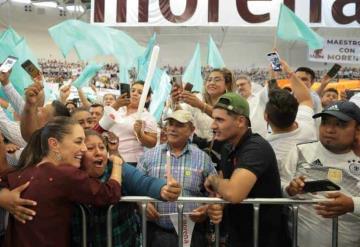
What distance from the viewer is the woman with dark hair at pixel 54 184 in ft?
7.73

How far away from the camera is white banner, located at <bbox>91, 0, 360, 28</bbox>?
6.69 m

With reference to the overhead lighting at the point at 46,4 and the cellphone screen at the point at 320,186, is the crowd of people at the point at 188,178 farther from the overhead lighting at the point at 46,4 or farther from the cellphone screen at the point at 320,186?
the overhead lighting at the point at 46,4

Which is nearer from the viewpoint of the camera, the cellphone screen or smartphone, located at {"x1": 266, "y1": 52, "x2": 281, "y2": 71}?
the cellphone screen

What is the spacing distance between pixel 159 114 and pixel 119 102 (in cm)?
43

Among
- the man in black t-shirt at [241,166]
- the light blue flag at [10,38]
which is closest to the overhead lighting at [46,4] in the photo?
the light blue flag at [10,38]

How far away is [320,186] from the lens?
2.49m

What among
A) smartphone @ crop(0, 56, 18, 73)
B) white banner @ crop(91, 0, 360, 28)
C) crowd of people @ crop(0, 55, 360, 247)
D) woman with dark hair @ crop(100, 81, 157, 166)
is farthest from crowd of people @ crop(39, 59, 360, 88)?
crowd of people @ crop(0, 55, 360, 247)

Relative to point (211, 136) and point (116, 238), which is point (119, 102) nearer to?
point (211, 136)

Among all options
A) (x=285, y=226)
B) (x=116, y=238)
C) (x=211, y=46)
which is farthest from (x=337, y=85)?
(x=116, y=238)

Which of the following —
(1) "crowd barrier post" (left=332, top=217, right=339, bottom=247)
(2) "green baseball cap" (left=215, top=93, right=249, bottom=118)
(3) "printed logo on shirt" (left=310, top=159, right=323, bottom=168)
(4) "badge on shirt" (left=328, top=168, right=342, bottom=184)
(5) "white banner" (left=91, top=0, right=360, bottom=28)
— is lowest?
(1) "crowd barrier post" (left=332, top=217, right=339, bottom=247)

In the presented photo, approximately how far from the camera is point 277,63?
4.36m

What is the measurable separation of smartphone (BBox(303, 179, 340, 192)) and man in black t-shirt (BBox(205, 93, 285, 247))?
24 cm

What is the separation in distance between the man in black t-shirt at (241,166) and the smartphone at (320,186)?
244mm

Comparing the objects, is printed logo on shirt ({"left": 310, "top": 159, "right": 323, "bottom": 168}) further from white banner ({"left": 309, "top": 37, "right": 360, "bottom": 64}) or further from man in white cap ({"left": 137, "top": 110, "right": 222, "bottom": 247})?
white banner ({"left": 309, "top": 37, "right": 360, "bottom": 64})
